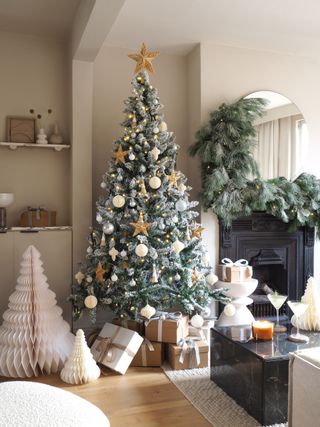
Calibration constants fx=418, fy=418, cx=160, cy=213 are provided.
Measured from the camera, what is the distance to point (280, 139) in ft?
14.2

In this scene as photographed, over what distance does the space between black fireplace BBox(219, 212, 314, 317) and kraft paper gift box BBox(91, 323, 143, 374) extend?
1458 millimetres

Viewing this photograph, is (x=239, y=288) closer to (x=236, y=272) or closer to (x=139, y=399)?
(x=236, y=272)

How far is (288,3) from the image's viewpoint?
3385 millimetres

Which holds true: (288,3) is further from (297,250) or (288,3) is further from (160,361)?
(160,361)

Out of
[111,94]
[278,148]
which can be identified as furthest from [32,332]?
[278,148]

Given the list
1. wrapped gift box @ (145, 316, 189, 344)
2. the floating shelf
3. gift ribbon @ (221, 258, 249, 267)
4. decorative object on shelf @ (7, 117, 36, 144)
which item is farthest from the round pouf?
decorative object on shelf @ (7, 117, 36, 144)

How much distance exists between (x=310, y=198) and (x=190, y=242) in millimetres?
1550

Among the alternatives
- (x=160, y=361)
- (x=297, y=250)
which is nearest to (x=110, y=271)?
(x=160, y=361)

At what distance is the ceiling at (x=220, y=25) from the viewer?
11.2 ft

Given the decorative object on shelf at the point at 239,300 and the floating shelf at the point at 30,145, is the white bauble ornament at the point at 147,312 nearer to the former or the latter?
the decorative object on shelf at the point at 239,300

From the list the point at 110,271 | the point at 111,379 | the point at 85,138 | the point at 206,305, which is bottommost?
the point at 111,379

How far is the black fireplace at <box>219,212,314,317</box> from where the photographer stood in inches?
167

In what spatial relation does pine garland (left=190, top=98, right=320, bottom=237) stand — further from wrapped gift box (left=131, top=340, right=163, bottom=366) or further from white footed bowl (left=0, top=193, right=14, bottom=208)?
white footed bowl (left=0, top=193, right=14, bottom=208)

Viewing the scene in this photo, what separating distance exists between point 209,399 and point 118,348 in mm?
774
